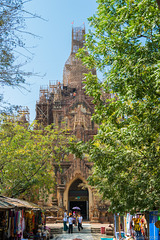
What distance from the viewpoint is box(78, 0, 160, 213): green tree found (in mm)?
8617

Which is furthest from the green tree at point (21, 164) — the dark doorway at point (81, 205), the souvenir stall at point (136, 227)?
the dark doorway at point (81, 205)

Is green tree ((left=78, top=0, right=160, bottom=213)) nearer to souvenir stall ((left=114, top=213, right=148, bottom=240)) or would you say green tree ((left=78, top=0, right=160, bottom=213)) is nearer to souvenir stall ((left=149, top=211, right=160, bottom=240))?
souvenir stall ((left=149, top=211, right=160, bottom=240))

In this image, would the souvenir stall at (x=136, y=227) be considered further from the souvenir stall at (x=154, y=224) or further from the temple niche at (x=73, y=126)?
the temple niche at (x=73, y=126)

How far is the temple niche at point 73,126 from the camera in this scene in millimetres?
30080

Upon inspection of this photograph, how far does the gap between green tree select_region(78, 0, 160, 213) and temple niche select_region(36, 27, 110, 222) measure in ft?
29.7

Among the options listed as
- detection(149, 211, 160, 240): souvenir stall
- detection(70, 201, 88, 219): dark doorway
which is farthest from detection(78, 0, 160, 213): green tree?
detection(70, 201, 88, 219): dark doorway

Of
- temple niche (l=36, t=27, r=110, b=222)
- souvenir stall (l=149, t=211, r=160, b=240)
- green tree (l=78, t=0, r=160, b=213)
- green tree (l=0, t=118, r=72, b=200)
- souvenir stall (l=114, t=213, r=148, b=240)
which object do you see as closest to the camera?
green tree (l=78, t=0, r=160, b=213)

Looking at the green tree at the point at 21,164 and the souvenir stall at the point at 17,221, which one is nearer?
the souvenir stall at the point at 17,221

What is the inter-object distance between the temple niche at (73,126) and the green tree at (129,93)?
907 cm

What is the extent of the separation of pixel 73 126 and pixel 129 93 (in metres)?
32.0

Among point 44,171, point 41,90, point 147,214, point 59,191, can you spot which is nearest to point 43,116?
point 41,90

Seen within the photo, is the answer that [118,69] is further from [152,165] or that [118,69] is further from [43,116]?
[43,116]

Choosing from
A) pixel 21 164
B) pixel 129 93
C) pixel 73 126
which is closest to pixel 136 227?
pixel 129 93

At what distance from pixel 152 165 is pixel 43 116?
137 feet
